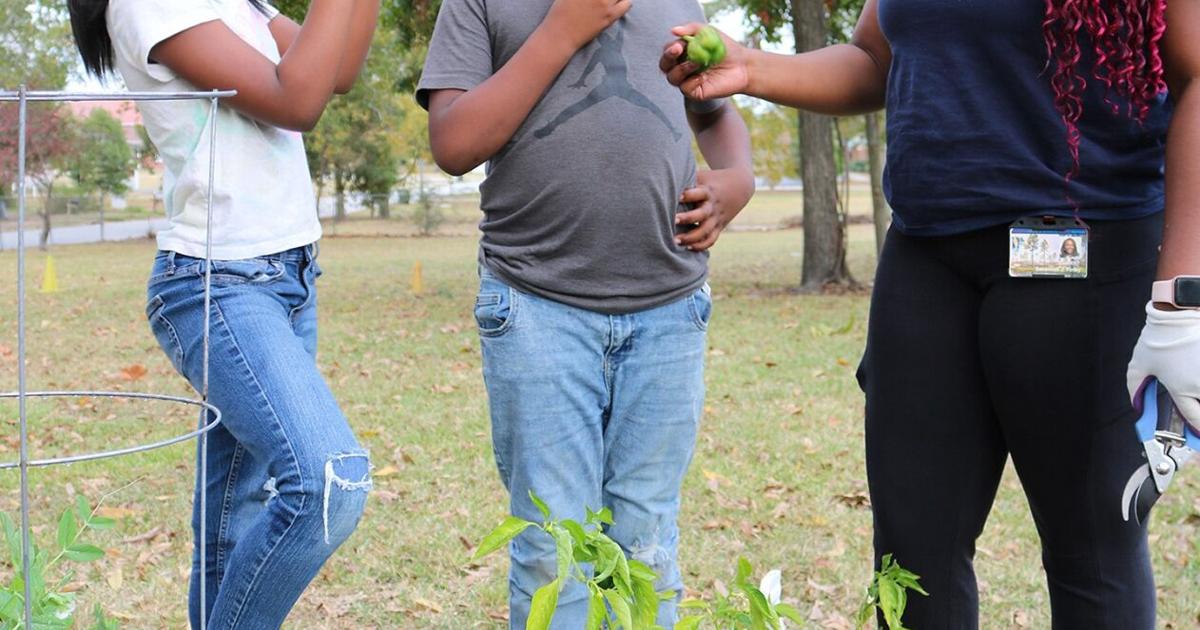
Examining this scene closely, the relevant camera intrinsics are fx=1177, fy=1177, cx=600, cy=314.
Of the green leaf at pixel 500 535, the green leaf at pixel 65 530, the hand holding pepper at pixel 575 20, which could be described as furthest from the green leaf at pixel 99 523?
the hand holding pepper at pixel 575 20

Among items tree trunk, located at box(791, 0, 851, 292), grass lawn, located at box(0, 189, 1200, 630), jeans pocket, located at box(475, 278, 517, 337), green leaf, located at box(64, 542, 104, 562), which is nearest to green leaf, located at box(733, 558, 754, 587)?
green leaf, located at box(64, 542, 104, 562)

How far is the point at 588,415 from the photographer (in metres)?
2.14

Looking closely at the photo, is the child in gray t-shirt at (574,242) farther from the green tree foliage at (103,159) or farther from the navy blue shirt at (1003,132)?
the green tree foliage at (103,159)

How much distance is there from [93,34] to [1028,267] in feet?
5.35

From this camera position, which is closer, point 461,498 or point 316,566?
point 316,566

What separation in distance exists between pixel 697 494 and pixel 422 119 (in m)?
27.8

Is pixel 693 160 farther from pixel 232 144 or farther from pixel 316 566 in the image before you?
pixel 316 566

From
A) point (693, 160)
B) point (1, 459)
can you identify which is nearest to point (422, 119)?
point (1, 459)

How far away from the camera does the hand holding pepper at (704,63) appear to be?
1.96 m

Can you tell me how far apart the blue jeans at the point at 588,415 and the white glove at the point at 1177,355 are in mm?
842

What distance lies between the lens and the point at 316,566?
1.97 m

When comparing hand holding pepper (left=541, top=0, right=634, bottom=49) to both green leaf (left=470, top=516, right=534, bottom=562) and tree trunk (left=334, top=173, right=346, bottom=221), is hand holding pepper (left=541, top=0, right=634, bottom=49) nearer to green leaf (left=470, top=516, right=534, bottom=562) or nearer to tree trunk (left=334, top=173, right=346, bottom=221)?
green leaf (left=470, top=516, right=534, bottom=562)

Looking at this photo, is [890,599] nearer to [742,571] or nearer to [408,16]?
[742,571]

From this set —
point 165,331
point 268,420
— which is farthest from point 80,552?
point 165,331
